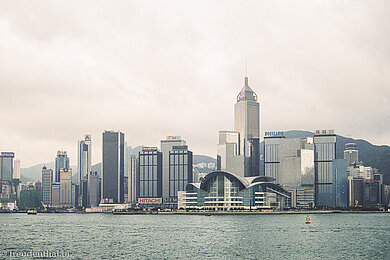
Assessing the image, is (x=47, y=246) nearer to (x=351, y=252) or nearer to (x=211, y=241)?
→ (x=211, y=241)

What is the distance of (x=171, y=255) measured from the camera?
91375 millimetres

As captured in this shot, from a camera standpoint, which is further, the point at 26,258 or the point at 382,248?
the point at 382,248

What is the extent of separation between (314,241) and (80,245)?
44303 millimetres

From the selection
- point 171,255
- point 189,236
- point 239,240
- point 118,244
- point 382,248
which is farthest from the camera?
point 189,236

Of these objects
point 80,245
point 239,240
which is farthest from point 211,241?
point 80,245

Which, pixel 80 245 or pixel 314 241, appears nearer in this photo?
pixel 80 245

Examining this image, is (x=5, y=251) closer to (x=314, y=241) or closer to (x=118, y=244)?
(x=118, y=244)

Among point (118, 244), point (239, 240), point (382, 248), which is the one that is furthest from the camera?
point (239, 240)

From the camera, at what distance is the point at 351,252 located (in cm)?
9631

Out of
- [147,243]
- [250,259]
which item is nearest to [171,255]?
[250,259]

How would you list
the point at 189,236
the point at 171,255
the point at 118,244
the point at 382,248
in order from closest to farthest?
the point at 171,255 < the point at 382,248 < the point at 118,244 < the point at 189,236

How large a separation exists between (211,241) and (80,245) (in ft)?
82.9

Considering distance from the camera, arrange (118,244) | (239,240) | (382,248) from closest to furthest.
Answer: (382,248)
(118,244)
(239,240)

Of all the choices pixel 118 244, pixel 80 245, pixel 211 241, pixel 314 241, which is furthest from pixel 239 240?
pixel 80 245
